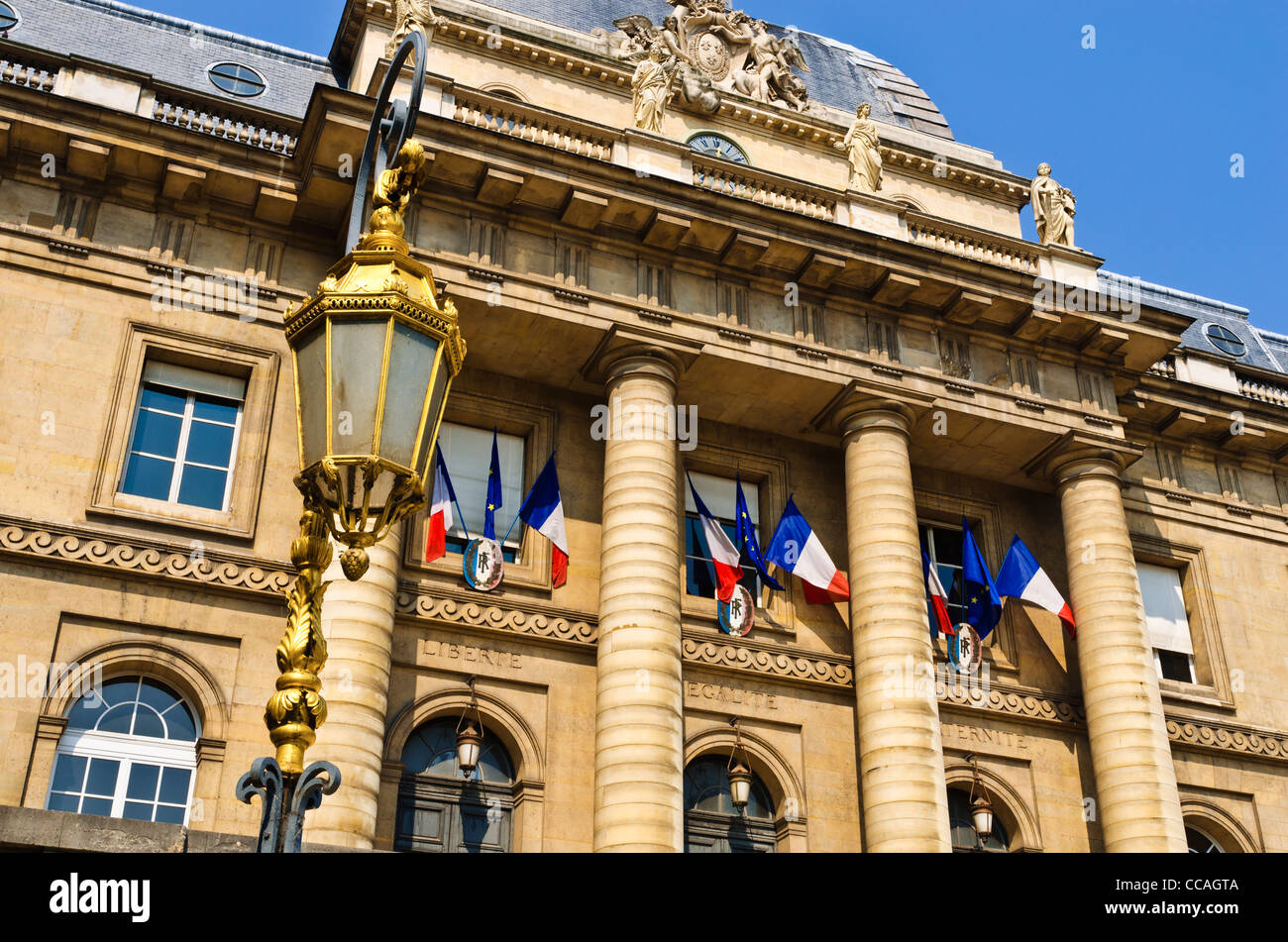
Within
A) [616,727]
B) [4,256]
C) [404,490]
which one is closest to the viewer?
[404,490]

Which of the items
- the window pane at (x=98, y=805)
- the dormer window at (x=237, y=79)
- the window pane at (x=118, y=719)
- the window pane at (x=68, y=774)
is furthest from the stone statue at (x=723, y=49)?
the window pane at (x=98, y=805)

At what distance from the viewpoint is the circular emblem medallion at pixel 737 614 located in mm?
20906

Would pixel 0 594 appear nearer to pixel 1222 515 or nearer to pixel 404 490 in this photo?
pixel 404 490

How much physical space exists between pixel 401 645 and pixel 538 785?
8.53 ft

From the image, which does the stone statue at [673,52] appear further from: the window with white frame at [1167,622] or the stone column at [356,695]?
the stone column at [356,695]

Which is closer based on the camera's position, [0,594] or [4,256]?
[0,594]

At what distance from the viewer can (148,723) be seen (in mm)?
17516

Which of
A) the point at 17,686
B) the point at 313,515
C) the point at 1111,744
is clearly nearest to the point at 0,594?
the point at 17,686

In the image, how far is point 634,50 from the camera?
2755 cm

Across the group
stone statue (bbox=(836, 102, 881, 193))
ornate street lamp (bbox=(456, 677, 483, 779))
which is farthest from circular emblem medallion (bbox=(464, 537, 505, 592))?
stone statue (bbox=(836, 102, 881, 193))

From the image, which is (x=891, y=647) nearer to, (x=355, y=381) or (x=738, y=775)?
(x=738, y=775)

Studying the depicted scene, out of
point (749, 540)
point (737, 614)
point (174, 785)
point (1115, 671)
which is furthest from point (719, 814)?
point (174, 785)

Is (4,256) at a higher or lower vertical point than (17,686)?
higher

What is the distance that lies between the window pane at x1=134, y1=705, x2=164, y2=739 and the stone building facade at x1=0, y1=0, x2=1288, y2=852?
0.29ft
